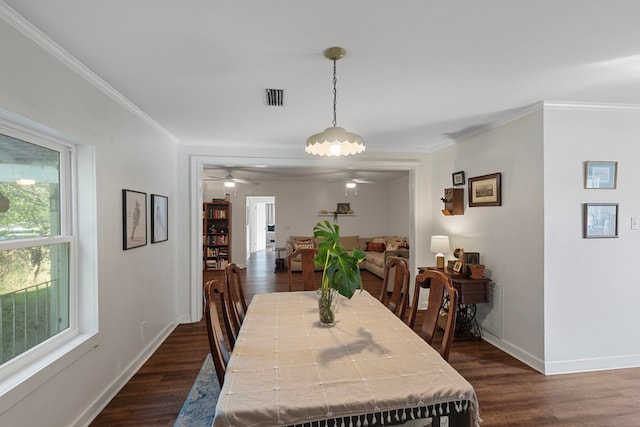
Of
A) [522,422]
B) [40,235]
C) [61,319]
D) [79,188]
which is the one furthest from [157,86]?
[522,422]

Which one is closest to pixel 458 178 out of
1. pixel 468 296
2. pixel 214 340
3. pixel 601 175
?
pixel 601 175

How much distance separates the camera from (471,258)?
3.39m

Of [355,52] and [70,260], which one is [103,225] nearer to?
[70,260]

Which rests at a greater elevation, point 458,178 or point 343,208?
point 458,178

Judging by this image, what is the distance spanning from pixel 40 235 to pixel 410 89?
2.71 metres

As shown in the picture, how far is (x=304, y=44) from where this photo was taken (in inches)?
66.3

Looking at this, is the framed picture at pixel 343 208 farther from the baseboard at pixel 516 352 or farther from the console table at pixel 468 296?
the baseboard at pixel 516 352

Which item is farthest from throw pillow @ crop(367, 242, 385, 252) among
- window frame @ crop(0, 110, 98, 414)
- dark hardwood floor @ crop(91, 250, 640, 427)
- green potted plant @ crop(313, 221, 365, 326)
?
window frame @ crop(0, 110, 98, 414)

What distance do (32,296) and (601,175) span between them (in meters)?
4.38

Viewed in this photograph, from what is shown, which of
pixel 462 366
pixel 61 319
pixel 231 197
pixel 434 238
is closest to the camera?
pixel 61 319

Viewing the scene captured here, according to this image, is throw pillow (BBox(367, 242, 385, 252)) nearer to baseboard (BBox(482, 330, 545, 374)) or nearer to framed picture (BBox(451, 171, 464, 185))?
framed picture (BBox(451, 171, 464, 185))

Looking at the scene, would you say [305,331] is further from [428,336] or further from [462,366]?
[462,366]

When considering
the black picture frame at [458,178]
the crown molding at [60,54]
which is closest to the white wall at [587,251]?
the black picture frame at [458,178]

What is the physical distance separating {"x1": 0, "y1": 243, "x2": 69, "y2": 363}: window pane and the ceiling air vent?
1.82m
